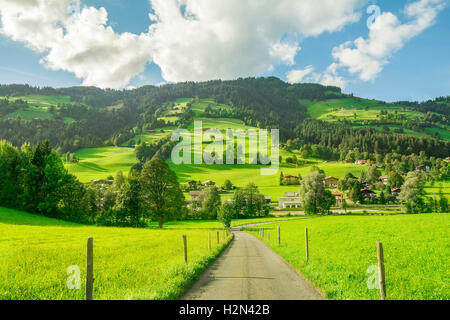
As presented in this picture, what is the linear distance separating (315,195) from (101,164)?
140 m

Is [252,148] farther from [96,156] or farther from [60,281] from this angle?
[60,281]

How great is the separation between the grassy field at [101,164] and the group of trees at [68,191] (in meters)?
79.7

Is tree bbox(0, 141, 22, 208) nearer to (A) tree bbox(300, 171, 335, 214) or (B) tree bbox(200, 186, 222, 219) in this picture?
(B) tree bbox(200, 186, 222, 219)

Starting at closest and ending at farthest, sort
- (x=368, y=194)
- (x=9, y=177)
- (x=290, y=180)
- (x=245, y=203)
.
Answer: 1. (x=9, y=177)
2. (x=245, y=203)
3. (x=368, y=194)
4. (x=290, y=180)

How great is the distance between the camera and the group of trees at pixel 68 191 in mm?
52469

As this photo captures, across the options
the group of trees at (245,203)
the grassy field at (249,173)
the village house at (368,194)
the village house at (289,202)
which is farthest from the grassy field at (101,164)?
the village house at (368,194)

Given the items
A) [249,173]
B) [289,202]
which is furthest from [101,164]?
[289,202]

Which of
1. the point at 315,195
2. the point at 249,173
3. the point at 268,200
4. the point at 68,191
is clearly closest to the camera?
the point at 68,191

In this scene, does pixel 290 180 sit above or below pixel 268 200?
above

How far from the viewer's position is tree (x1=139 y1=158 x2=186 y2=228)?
52.1 m

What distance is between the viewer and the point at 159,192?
5256 centimetres

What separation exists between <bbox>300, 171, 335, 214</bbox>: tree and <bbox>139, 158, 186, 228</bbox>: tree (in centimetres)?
4958

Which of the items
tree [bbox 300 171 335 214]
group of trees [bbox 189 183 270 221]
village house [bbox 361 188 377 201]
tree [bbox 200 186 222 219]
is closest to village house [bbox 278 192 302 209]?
group of trees [bbox 189 183 270 221]

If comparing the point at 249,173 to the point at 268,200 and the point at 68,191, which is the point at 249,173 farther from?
the point at 68,191
